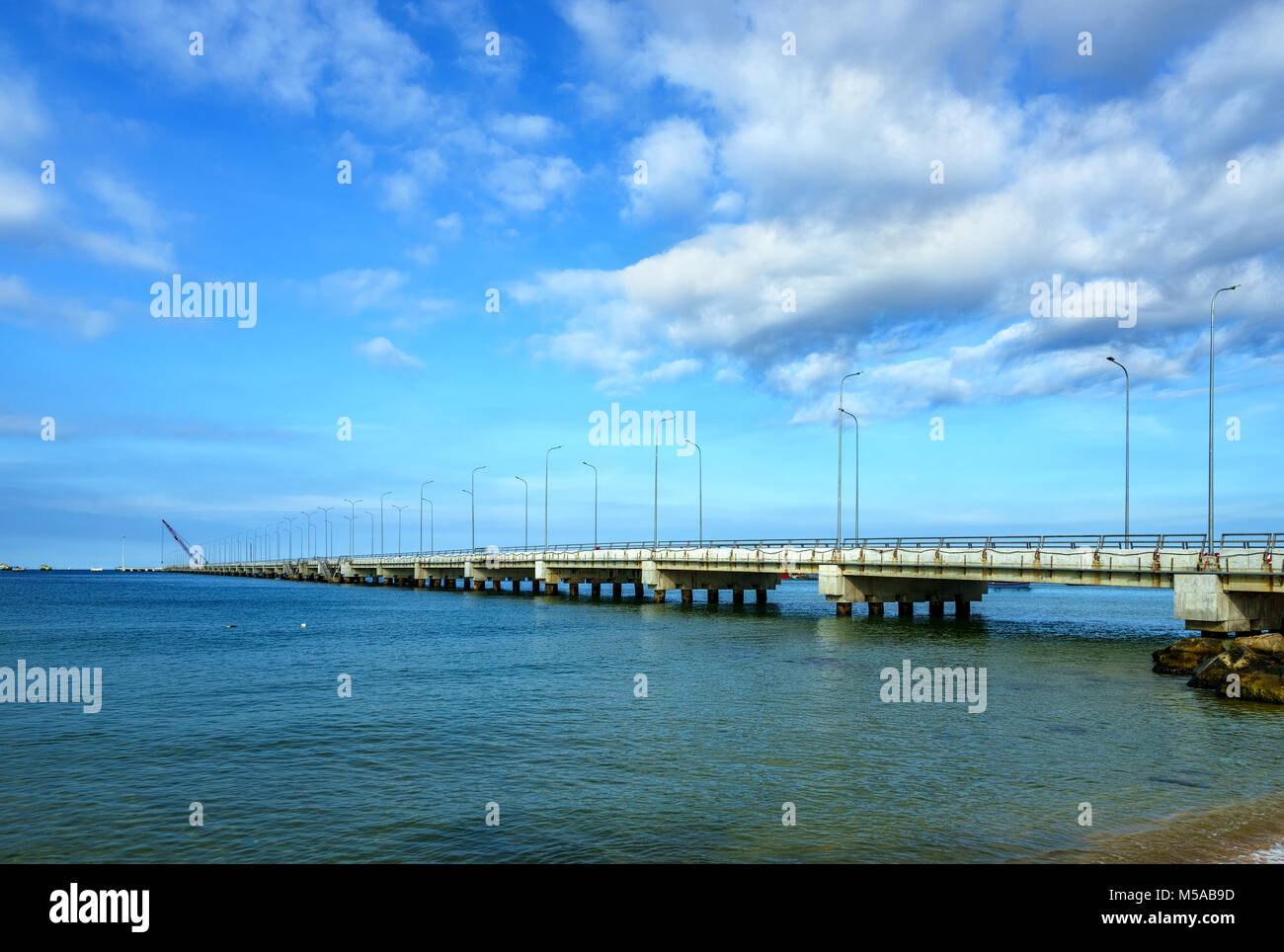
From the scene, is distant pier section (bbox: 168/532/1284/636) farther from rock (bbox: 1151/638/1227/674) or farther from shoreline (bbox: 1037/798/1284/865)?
shoreline (bbox: 1037/798/1284/865)

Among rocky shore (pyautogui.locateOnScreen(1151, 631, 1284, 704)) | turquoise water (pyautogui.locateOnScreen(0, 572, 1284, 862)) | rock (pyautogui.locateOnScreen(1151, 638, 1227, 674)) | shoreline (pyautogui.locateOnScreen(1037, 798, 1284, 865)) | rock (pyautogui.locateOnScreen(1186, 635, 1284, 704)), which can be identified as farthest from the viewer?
rock (pyautogui.locateOnScreen(1151, 638, 1227, 674))

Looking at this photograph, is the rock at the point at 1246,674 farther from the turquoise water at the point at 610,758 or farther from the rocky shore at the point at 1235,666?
the turquoise water at the point at 610,758

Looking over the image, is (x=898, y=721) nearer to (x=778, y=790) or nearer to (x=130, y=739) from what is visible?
→ (x=778, y=790)

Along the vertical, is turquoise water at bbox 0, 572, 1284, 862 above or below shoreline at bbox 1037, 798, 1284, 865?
below

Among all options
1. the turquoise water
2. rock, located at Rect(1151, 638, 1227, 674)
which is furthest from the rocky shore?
the turquoise water

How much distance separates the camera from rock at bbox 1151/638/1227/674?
33.7 m

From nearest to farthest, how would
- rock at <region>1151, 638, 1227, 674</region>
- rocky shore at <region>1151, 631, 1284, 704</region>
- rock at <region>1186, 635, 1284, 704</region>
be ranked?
rock at <region>1186, 635, 1284, 704</region> → rocky shore at <region>1151, 631, 1284, 704</region> → rock at <region>1151, 638, 1227, 674</region>

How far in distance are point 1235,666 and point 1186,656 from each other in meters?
5.90

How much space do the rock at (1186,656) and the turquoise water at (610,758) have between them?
1.01 metres

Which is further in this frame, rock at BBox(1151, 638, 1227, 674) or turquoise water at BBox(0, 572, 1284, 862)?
rock at BBox(1151, 638, 1227, 674)

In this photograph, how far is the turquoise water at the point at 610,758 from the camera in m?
14.3

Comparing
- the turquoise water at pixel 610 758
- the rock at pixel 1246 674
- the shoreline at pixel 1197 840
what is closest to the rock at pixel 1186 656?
the turquoise water at pixel 610 758
